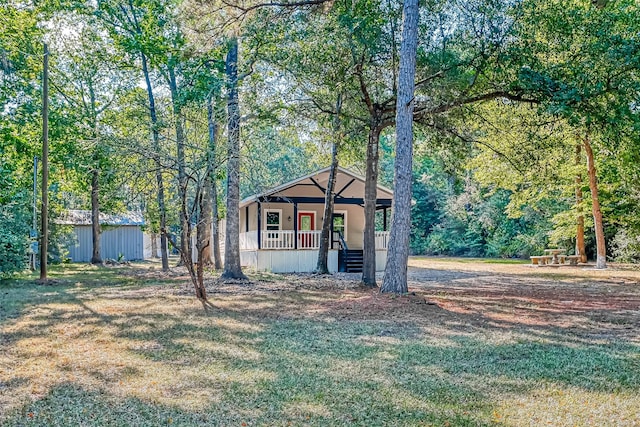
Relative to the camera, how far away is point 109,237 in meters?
31.0

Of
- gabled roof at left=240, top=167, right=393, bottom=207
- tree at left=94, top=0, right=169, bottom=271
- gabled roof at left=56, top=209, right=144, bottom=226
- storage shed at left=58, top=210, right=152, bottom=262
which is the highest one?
tree at left=94, top=0, right=169, bottom=271

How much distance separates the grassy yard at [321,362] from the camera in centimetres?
388

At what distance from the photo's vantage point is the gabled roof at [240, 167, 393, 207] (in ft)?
64.7

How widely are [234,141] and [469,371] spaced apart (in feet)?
23.0

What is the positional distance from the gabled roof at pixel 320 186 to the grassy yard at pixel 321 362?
9491 mm

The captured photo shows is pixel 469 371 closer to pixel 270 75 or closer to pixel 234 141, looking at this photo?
pixel 234 141

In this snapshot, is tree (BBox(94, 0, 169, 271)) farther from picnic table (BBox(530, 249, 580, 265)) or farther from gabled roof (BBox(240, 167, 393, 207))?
picnic table (BBox(530, 249, 580, 265))

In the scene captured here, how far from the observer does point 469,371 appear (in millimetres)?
5070

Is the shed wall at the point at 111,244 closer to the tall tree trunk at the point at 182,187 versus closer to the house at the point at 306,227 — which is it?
the house at the point at 306,227

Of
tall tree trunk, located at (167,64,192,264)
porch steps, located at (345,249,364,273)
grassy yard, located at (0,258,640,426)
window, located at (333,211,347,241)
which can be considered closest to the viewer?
grassy yard, located at (0,258,640,426)

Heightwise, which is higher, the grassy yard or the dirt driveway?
the grassy yard

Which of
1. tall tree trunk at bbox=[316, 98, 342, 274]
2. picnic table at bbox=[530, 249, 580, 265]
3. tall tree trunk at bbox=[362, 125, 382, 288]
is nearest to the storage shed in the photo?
tall tree trunk at bbox=[316, 98, 342, 274]

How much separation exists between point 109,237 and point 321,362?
28.7 meters

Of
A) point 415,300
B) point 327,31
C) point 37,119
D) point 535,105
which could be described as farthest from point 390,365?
point 37,119
